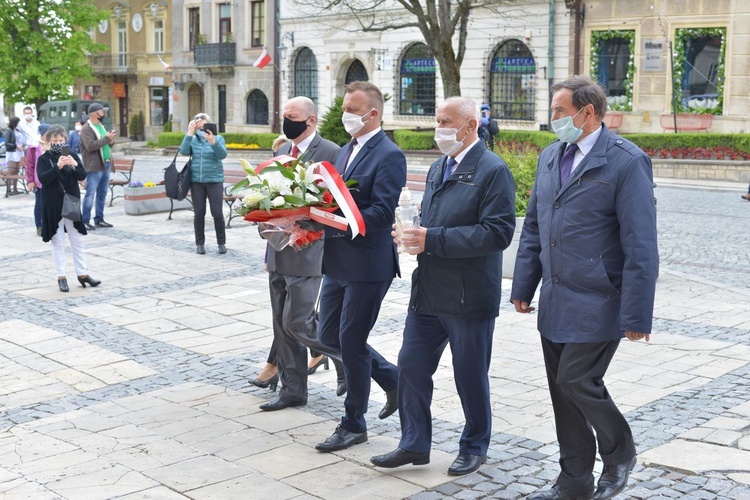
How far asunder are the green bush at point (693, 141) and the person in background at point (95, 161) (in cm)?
1443

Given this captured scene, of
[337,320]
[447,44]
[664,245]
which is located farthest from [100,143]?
[447,44]

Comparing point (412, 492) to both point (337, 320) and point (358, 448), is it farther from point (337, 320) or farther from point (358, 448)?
point (337, 320)

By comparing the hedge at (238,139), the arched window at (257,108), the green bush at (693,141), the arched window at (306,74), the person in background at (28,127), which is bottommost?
the hedge at (238,139)

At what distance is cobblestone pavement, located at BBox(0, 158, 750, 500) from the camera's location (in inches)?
216

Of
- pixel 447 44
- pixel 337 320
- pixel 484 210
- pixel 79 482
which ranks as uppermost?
pixel 447 44

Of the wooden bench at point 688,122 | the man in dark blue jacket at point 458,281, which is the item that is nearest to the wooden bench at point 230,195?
the man in dark blue jacket at point 458,281

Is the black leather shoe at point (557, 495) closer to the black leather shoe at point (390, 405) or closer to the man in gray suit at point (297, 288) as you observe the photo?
the black leather shoe at point (390, 405)

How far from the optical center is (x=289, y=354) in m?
6.92

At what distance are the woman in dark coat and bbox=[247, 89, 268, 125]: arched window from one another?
111ft

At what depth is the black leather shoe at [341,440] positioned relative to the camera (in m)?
5.96

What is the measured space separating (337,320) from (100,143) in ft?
35.1

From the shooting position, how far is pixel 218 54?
46.2 metres

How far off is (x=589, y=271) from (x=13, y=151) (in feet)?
67.2

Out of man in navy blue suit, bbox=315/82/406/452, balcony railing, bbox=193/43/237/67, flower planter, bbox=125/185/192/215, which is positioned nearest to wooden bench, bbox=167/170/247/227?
flower planter, bbox=125/185/192/215
